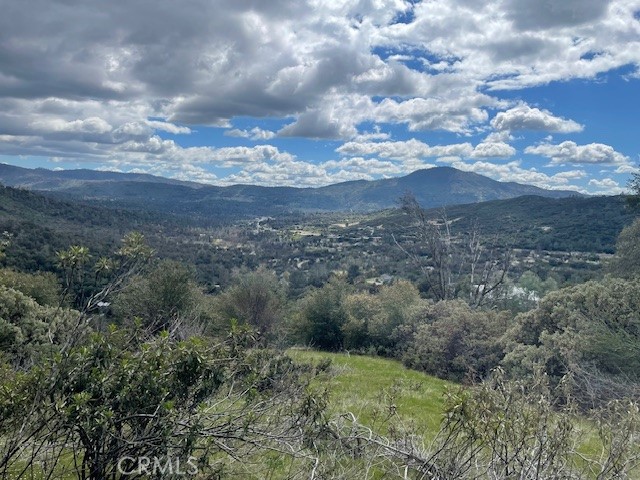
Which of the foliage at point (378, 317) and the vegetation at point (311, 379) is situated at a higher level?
the vegetation at point (311, 379)

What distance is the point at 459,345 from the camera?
1476 cm

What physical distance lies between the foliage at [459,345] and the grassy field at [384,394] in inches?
27.7

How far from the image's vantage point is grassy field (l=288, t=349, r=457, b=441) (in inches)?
281

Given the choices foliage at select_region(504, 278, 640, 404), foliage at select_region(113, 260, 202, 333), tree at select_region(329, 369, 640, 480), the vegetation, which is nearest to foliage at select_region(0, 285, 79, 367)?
the vegetation

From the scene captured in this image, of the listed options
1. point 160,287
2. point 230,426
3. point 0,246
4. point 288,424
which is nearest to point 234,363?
point 230,426

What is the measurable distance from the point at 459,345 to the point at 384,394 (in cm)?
765

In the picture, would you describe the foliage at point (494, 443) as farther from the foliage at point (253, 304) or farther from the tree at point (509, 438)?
the foliage at point (253, 304)

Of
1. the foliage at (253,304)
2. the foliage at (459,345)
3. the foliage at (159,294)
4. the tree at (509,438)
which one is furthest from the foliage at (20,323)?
the foliage at (459,345)

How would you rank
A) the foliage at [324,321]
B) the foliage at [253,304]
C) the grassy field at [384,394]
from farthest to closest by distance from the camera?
the foliage at [253,304] < the foliage at [324,321] < the grassy field at [384,394]

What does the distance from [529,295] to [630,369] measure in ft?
89.7

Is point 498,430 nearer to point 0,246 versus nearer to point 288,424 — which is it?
point 288,424

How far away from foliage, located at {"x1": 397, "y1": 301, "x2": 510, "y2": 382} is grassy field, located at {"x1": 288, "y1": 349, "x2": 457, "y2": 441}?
703 mm

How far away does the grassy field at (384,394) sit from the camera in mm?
7148

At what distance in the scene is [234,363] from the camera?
Answer: 3.79m
